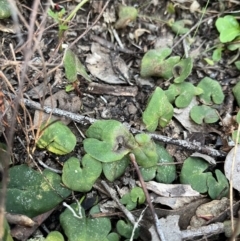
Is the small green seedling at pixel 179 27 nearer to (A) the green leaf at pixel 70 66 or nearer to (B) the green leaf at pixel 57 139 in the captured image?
(A) the green leaf at pixel 70 66

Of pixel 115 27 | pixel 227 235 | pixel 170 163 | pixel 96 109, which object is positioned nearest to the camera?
pixel 227 235

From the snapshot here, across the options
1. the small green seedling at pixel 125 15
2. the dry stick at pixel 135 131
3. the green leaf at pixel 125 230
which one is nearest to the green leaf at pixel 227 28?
the small green seedling at pixel 125 15

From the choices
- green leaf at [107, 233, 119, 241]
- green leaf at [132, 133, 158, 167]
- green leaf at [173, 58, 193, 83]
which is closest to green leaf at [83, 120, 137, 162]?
green leaf at [132, 133, 158, 167]

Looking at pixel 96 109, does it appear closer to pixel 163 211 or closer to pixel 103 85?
pixel 103 85

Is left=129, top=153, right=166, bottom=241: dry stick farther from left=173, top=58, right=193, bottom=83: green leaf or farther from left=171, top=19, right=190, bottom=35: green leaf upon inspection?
left=171, top=19, right=190, bottom=35: green leaf

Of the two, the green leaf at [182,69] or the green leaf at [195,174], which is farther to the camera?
the green leaf at [182,69]

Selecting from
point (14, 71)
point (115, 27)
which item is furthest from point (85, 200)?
point (115, 27)

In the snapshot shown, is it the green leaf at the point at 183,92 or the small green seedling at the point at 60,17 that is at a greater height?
the small green seedling at the point at 60,17
